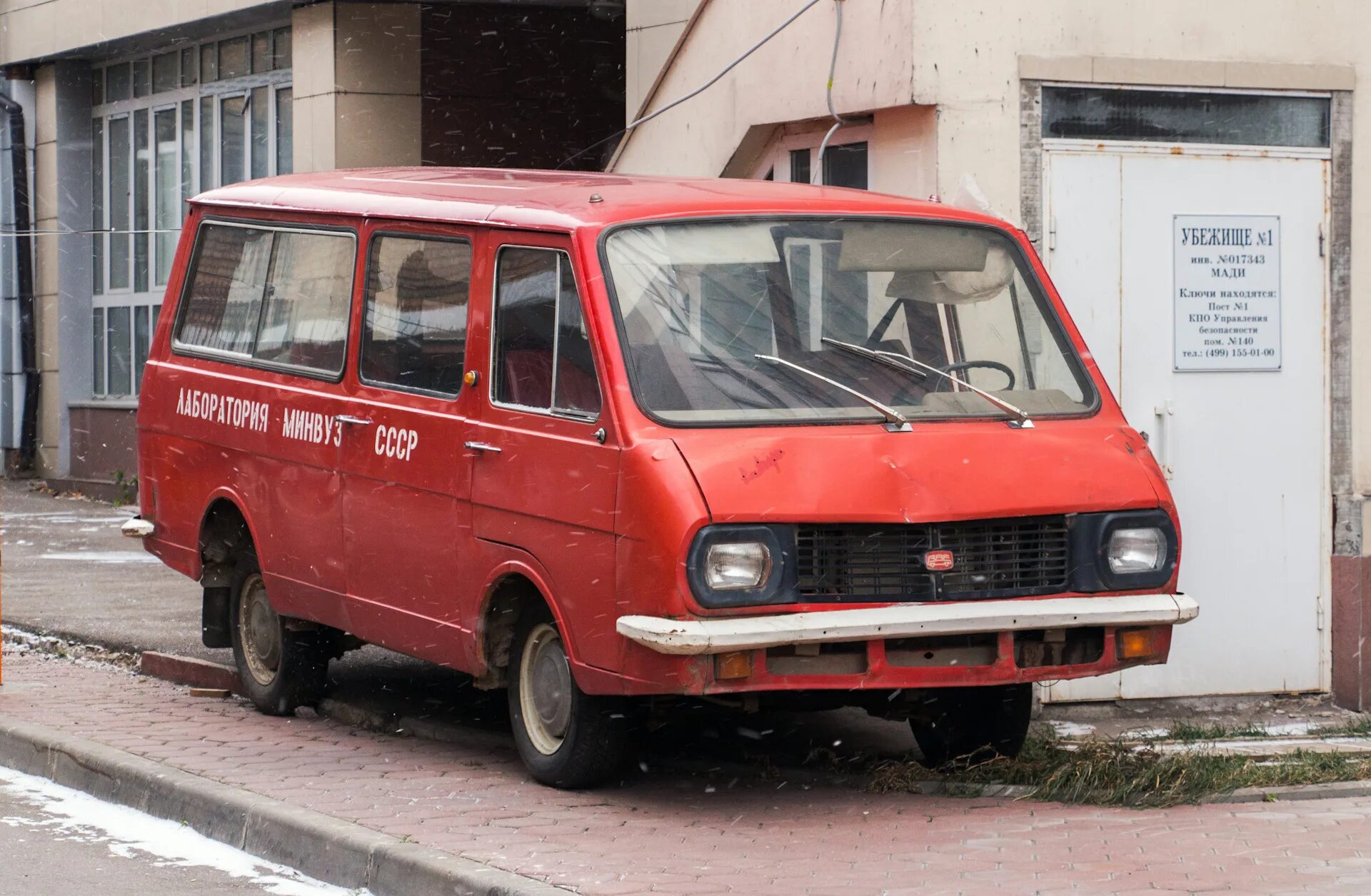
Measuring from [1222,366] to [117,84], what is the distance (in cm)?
1491

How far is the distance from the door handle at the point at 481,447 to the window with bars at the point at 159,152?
11.2 meters

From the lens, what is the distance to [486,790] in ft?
23.8

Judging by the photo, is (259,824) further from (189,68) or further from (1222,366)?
(189,68)

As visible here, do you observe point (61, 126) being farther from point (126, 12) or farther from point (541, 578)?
point (541, 578)

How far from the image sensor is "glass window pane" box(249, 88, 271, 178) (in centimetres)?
1875

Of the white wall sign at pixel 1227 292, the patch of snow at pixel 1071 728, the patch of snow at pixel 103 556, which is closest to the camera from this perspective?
the patch of snow at pixel 1071 728

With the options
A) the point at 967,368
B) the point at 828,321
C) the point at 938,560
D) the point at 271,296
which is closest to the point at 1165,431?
the point at 967,368

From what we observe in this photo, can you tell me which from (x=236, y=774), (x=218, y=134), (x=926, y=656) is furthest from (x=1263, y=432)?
(x=218, y=134)

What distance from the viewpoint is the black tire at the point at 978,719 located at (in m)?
7.64

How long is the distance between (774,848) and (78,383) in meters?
17.0

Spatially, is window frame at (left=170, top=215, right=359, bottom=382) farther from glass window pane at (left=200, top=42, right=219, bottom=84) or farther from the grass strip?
glass window pane at (left=200, top=42, right=219, bottom=84)

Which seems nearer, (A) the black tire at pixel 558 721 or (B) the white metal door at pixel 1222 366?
(A) the black tire at pixel 558 721

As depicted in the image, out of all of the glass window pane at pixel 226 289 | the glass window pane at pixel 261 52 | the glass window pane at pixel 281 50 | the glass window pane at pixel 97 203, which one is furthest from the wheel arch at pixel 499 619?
the glass window pane at pixel 97 203

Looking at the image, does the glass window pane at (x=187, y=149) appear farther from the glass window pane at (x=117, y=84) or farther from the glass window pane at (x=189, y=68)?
the glass window pane at (x=117, y=84)
